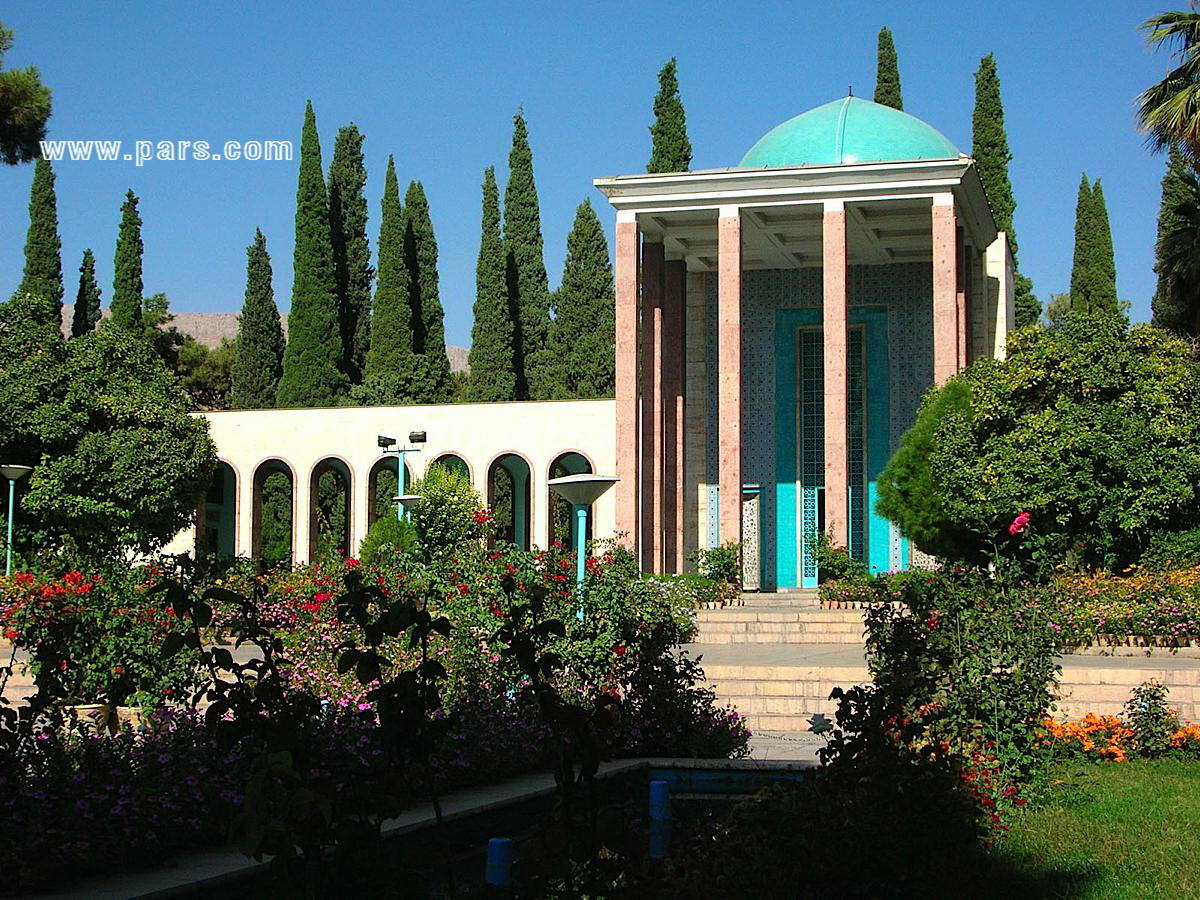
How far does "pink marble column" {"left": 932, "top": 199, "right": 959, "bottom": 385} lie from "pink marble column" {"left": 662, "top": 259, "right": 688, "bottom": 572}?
621cm

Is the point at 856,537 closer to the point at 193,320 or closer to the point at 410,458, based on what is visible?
the point at 410,458

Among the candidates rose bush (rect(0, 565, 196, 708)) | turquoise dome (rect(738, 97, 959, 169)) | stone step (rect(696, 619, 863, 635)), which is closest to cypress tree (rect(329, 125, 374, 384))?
turquoise dome (rect(738, 97, 959, 169))

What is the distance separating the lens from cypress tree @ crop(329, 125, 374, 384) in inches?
1635

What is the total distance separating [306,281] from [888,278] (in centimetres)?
1621

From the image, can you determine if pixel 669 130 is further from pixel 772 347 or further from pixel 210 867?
pixel 210 867

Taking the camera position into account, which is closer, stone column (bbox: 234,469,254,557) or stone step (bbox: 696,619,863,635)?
stone step (bbox: 696,619,863,635)

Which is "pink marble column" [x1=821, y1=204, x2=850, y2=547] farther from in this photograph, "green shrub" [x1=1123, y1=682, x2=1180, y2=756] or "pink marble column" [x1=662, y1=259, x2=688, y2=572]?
"green shrub" [x1=1123, y1=682, x2=1180, y2=756]

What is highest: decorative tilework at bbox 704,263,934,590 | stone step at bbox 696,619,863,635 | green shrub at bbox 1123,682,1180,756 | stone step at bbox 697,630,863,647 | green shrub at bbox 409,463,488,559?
decorative tilework at bbox 704,263,934,590

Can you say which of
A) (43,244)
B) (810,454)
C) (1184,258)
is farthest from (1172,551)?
(43,244)

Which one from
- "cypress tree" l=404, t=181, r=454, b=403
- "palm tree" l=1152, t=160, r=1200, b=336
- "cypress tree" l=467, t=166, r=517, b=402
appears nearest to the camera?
"palm tree" l=1152, t=160, r=1200, b=336

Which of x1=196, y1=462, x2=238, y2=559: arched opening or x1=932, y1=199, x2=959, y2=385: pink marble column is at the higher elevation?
x1=932, y1=199, x2=959, y2=385: pink marble column


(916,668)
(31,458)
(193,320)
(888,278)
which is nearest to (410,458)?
(31,458)

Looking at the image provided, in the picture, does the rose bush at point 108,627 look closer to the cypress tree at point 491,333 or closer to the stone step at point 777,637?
the stone step at point 777,637

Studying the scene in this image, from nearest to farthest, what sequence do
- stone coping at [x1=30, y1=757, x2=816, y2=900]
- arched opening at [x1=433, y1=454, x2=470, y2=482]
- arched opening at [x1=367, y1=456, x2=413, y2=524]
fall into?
stone coping at [x1=30, y1=757, x2=816, y2=900]
arched opening at [x1=433, y1=454, x2=470, y2=482]
arched opening at [x1=367, y1=456, x2=413, y2=524]
